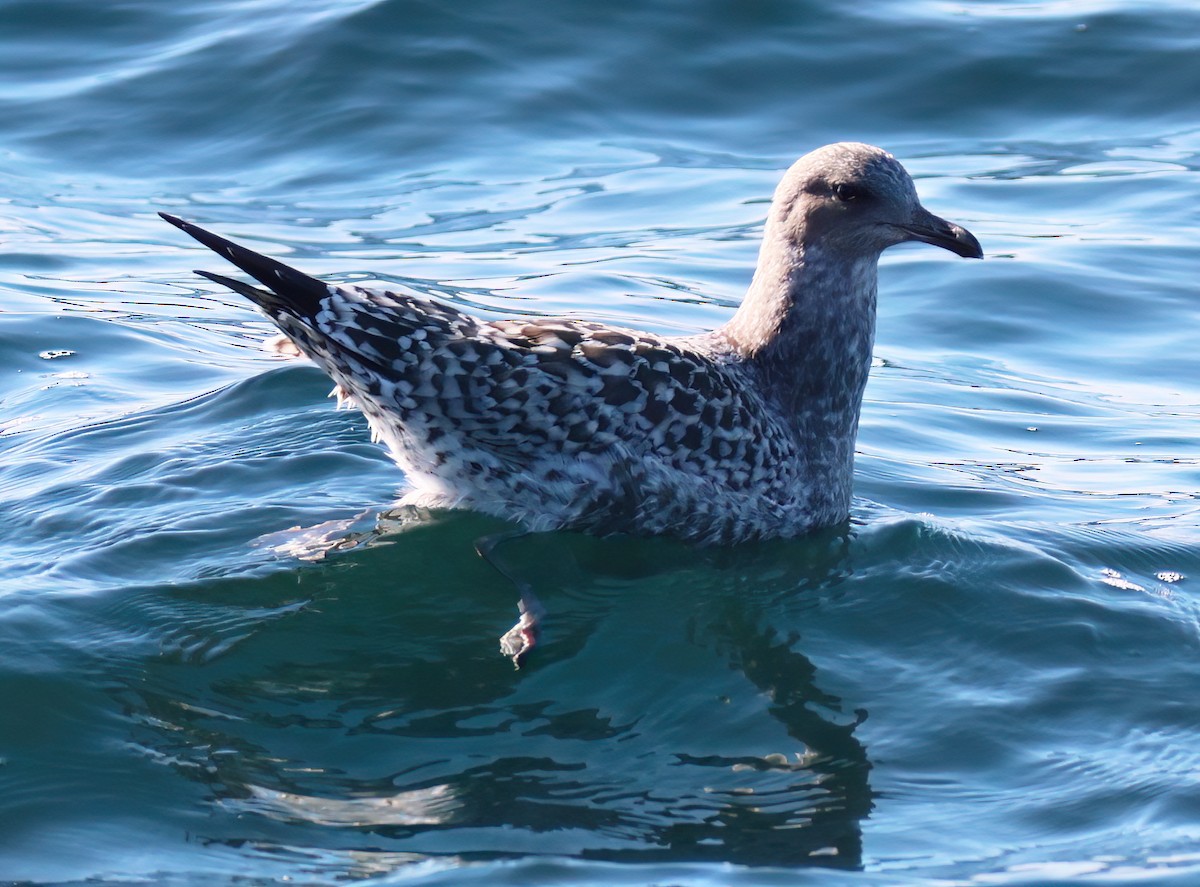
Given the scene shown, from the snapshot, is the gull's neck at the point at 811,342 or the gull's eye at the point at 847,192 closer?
the gull's eye at the point at 847,192

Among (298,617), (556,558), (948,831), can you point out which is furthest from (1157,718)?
(298,617)

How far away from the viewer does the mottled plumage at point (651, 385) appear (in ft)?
19.6

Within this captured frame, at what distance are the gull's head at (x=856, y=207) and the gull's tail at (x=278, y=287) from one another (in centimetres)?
211

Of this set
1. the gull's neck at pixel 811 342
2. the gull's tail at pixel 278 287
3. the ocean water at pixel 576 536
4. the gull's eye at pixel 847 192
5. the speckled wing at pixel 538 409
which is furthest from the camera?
the gull's neck at pixel 811 342

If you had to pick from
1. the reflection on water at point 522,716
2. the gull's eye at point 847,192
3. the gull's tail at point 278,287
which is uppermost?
the gull's eye at point 847,192

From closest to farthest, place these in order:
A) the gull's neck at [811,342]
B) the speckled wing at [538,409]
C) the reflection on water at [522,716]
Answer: the reflection on water at [522,716] → the speckled wing at [538,409] → the gull's neck at [811,342]

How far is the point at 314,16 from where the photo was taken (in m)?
13.7

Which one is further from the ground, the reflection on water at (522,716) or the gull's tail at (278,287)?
the gull's tail at (278,287)

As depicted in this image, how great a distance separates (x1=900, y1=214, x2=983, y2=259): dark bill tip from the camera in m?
6.80

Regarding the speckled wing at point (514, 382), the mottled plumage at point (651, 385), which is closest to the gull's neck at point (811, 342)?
the mottled plumage at point (651, 385)

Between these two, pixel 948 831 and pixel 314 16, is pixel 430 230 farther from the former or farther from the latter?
pixel 948 831

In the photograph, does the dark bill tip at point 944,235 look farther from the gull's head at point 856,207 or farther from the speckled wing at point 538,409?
the speckled wing at point 538,409

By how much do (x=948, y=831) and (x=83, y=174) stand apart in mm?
9640

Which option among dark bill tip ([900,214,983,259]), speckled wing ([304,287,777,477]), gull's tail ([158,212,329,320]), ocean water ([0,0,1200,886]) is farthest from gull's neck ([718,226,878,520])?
gull's tail ([158,212,329,320])
